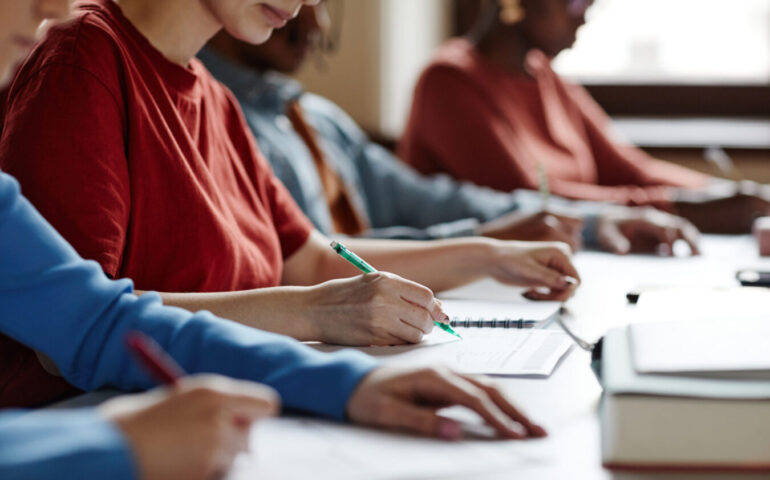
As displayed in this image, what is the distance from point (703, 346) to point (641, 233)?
106cm

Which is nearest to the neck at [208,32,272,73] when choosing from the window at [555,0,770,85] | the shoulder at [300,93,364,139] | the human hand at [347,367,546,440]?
the shoulder at [300,93,364,139]

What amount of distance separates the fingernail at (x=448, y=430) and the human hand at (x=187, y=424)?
0.15 metres

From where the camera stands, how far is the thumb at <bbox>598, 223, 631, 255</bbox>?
1.72 metres

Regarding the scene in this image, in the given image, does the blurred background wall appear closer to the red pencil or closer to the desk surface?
the desk surface

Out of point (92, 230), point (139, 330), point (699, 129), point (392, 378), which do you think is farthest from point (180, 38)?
point (699, 129)

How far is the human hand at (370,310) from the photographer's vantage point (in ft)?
2.89

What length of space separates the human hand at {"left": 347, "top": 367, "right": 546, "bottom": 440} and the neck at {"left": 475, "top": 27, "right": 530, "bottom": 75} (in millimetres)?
1838

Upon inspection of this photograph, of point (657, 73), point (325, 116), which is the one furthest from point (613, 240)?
point (657, 73)

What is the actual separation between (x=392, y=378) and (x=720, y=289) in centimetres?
60

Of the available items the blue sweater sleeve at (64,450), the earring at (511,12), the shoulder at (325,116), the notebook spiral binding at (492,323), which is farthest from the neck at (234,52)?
the blue sweater sleeve at (64,450)

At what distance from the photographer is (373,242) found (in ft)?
4.29

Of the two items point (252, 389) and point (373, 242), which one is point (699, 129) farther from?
point (252, 389)

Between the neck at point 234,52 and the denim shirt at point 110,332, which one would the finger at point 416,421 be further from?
the neck at point 234,52

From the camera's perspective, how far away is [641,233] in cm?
175
